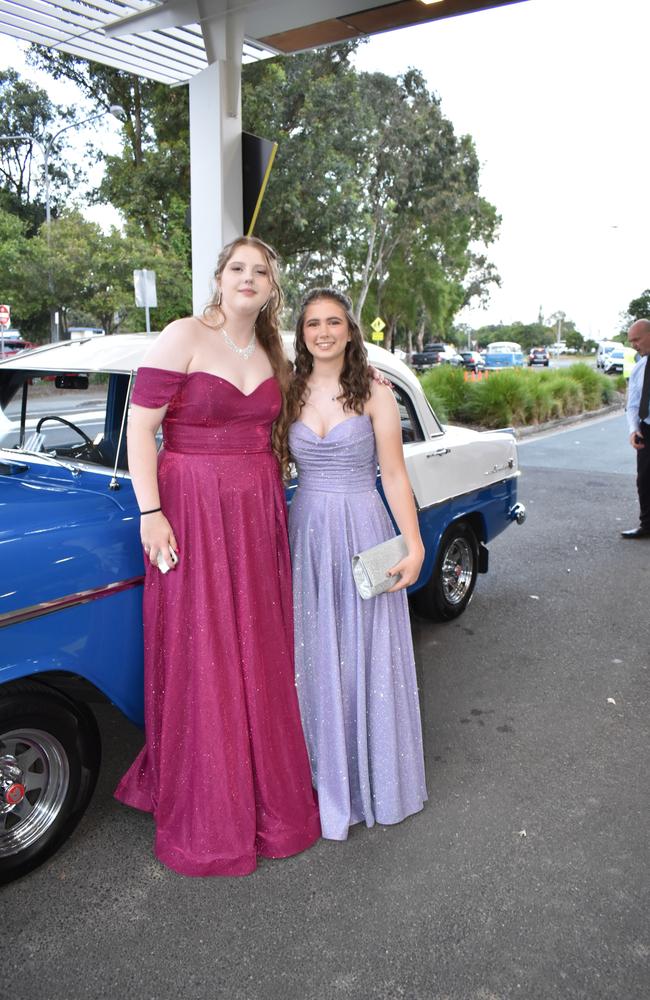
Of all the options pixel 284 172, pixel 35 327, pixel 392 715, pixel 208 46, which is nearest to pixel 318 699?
pixel 392 715

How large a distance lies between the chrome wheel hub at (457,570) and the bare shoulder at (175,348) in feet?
9.08

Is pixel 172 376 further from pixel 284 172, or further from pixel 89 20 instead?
pixel 284 172

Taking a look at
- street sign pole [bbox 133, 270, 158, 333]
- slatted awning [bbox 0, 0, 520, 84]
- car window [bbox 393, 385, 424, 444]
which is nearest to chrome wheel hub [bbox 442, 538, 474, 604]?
car window [bbox 393, 385, 424, 444]

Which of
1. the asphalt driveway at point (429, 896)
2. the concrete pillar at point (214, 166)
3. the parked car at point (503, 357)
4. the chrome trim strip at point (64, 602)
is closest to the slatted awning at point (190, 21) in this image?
the concrete pillar at point (214, 166)

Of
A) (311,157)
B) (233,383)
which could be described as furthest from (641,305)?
(233,383)

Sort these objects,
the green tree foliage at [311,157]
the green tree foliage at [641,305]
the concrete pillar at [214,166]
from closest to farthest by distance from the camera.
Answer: the concrete pillar at [214,166] < the green tree foliage at [311,157] < the green tree foliage at [641,305]

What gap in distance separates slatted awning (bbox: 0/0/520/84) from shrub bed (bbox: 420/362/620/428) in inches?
320

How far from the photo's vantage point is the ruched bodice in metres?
2.80

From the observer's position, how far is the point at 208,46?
5859mm

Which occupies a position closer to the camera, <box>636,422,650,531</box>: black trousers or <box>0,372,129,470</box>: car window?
<box>0,372,129,470</box>: car window

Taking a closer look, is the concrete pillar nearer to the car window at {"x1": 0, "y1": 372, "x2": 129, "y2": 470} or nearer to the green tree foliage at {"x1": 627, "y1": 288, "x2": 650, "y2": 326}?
the car window at {"x1": 0, "y1": 372, "x2": 129, "y2": 470}

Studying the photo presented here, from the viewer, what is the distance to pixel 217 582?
2.62 metres

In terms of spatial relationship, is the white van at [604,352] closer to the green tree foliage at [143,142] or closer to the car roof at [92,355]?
the green tree foliage at [143,142]

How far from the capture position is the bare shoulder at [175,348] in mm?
2492
